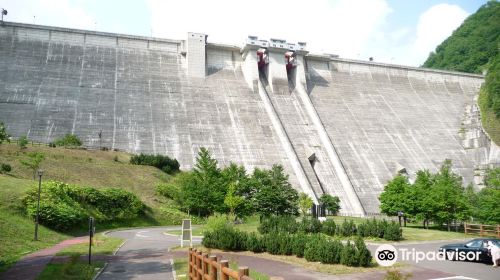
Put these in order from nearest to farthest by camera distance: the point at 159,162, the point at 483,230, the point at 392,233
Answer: the point at 392,233 → the point at 483,230 → the point at 159,162

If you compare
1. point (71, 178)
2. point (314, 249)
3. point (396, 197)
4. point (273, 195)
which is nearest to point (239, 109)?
point (273, 195)

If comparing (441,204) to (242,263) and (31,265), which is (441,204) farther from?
(31,265)

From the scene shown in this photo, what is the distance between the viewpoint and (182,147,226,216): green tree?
99.3 ft

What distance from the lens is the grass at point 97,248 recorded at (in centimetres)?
1752

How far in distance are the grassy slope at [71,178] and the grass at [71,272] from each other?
22.8 ft

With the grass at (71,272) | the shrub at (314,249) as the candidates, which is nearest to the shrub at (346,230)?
the shrub at (314,249)

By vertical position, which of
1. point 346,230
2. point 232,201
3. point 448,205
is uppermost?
point 232,201

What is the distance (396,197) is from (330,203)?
250 inches

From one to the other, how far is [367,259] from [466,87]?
215ft

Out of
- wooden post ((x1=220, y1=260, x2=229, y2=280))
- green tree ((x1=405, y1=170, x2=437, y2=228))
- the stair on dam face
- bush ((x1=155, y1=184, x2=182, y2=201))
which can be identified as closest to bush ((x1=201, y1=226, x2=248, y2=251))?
wooden post ((x1=220, y1=260, x2=229, y2=280))

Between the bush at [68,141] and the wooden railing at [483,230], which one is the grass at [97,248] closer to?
the bush at [68,141]

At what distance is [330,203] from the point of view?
1513 inches

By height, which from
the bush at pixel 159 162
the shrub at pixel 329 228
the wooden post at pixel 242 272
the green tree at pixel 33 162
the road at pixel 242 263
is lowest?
the road at pixel 242 263

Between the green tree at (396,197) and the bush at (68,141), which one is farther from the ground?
the bush at (68,141)
